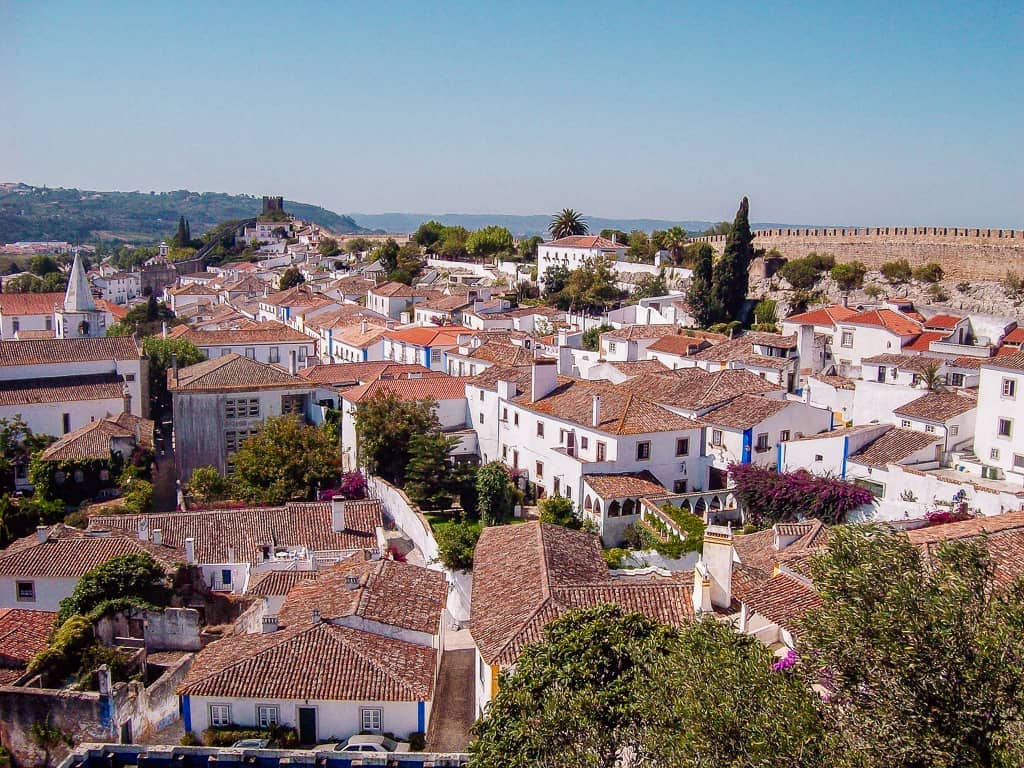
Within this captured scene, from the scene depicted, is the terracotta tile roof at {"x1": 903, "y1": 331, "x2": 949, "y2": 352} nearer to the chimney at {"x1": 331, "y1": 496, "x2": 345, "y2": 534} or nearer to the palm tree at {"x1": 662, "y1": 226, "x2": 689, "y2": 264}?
the chimney at {"x1": 331, "y1": 496, "x2": 345, "y2": 534}

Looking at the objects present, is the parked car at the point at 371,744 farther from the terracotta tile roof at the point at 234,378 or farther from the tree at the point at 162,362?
the tree at the point at 162,362

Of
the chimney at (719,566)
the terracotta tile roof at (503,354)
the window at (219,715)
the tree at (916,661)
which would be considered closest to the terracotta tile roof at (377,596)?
the window at (219,715)

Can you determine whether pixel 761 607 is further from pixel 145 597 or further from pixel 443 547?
pixel 145 597

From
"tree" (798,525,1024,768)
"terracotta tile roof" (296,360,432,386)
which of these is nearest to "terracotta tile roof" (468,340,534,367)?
"terracotta tile roof" (296,360,432,386)

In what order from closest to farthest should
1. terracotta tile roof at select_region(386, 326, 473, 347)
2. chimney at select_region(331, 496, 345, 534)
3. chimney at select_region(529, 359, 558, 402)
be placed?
1. chimney at select_region(331, 496, 345, 534)
2. chimney at select_region(529, 359, 558, 402)
3. terracotta tile roof at select_region(386, 326, 473, 347)

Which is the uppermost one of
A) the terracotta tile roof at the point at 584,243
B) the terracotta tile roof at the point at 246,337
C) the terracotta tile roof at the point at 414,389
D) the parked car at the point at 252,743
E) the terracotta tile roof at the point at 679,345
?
the terracotta tile roof at the point at 584,243

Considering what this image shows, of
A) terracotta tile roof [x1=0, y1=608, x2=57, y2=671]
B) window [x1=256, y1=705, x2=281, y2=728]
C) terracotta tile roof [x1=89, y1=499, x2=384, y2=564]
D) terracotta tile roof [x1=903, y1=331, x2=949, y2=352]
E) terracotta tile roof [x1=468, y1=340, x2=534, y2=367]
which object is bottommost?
terracotta tile roof [x1=0, y1=608, x2=57, y2=671]

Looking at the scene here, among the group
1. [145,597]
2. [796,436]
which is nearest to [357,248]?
[796,436]
